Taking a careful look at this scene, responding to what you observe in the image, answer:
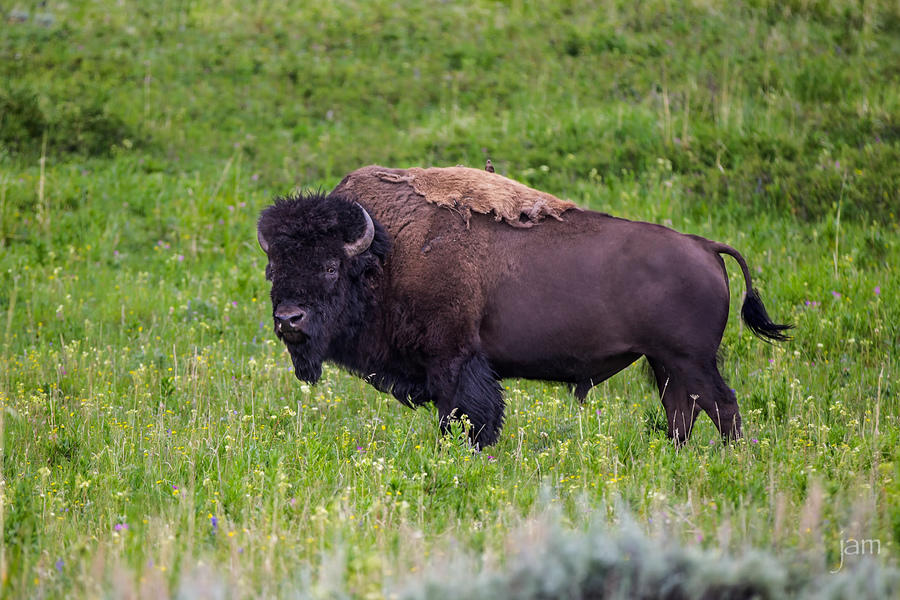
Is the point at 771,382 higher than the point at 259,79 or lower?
lower

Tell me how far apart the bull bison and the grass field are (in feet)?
1.35

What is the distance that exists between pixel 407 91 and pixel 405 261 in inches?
383

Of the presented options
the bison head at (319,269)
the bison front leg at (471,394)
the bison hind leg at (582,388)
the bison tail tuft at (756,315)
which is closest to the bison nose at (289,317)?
the bison head at (319,269)

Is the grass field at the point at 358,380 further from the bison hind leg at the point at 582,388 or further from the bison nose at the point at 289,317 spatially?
the bison nose at the point at 289,317

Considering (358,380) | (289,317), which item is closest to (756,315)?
(289,317)

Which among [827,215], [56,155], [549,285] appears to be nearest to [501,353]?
[549,285]

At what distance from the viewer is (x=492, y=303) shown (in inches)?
257

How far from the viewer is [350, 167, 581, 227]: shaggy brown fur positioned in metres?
6.67

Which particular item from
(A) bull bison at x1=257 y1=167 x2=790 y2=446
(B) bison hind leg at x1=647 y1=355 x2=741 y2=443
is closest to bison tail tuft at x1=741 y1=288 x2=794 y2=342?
(A) bull bison at x1=257 y1=167 x2=790 y2=446

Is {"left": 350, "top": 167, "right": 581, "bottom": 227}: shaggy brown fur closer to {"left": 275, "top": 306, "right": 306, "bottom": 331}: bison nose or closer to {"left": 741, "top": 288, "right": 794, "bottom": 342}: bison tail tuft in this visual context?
{"left": 275, "top": 306, "right": 306, "bottom": 331}: bison nose

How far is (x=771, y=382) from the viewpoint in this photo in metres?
7.50

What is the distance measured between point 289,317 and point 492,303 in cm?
147

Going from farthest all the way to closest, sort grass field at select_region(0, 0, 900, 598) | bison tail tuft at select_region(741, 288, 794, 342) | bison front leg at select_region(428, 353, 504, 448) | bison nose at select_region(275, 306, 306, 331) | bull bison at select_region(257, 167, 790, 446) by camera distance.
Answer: bison tail tuft at select_region(741, 288, 794, 342) → bison front leg at select_region(428, 353, 504, 448) → bull bison at select_region(257, 167, 790, 446) → bison nose at select_region(275, 306, 306, 331) → grass field at select_region(0, 0, 900, 598)

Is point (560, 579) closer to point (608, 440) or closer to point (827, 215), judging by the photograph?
point (608, 440)
